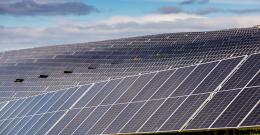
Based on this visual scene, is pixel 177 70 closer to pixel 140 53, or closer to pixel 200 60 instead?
pixel 200 60

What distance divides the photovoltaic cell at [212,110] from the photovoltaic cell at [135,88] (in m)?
6.86

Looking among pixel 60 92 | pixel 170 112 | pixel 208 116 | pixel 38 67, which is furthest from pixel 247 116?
pixel 38 67

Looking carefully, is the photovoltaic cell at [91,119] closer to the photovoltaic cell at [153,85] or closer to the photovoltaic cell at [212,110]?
the photovoltaic cell at [153,85]

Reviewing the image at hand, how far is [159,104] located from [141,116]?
1.04 m

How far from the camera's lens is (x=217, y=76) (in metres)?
31.1

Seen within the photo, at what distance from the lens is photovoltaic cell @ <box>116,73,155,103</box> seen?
3509cm

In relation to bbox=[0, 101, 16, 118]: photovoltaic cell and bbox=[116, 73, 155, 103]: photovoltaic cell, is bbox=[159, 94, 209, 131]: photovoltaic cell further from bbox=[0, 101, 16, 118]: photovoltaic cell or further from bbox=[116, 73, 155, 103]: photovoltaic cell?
bbox=[0, 101, 16, 118]: photovoltaic cell

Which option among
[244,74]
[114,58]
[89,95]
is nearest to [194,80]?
[244,74]

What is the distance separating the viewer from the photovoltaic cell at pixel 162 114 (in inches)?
1184

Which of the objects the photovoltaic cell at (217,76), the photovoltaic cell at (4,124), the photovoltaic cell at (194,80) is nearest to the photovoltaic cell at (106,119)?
the photovoltaic cell at (194,80)

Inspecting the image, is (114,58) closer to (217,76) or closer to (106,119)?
(106,119)

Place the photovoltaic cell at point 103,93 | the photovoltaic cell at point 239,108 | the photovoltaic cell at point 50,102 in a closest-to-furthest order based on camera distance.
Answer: the photovoltaic cell at point 239,108, the photovoltaic cell at point 103,93, the photovoltaic cell at point 50,102

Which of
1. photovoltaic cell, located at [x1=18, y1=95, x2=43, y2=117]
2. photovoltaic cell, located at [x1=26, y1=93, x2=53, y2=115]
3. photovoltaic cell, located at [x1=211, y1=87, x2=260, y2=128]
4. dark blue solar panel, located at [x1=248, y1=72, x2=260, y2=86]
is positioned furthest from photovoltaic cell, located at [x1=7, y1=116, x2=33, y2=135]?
dark blue solar panel, located at [x1=248, y1=72, x2=260, y2=86]

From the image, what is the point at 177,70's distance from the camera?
116ft
